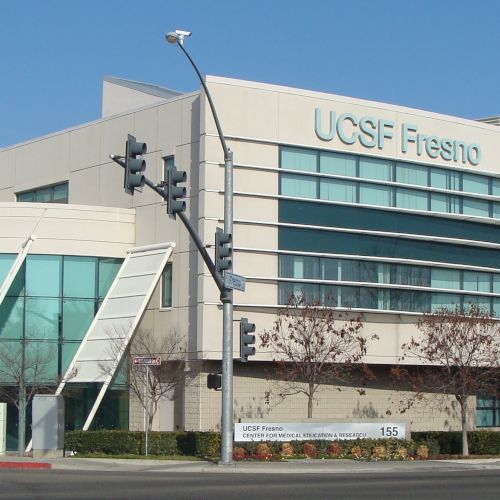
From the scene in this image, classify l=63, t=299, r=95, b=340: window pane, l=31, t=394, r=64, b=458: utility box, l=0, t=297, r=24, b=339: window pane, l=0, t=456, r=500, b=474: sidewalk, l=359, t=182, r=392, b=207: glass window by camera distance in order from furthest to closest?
l=359, t=182, r=392, b=207: glass window
l=63, t=299, r=95, b=340: window pane
l=0, t=297, r=24, b=339: window pane
l=31, t=394, r=64, b=458: utility box
l=0, t=456, r=500, b=474: sidewalk

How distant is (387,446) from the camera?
113ft

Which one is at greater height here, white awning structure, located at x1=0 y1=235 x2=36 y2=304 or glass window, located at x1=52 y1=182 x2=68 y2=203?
glass window, located at x1=52 y1=182 x2=68 y2=203

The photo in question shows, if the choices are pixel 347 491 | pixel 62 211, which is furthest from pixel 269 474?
pixel 62 211

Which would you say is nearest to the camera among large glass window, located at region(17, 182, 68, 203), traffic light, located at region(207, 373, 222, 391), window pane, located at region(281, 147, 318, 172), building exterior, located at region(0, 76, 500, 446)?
traffic light, located at region(207, 373, 222, 391)

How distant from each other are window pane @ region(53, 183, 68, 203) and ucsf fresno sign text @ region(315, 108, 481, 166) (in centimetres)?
1189

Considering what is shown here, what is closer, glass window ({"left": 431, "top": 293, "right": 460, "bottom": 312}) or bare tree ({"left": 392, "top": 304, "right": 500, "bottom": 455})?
bare tree ({"left": 392, "top": 304, "right": 500, "bottom": 455})

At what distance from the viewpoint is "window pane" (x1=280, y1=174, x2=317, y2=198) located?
4069cm

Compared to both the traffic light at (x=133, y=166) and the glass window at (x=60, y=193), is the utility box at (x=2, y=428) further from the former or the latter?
the traffic light at (x=133, y=166)

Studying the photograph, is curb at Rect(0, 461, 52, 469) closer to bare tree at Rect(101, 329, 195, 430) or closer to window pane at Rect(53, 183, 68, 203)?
bare tree at Rect(101, 329, 195, 430)

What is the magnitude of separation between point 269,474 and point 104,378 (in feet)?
38.8

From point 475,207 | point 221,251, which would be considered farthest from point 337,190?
point 221,251

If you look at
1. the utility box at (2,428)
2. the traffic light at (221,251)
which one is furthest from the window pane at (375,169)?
the utility box at (2,428)

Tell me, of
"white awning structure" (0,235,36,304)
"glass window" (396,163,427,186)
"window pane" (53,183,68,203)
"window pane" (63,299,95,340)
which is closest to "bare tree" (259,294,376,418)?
"glass window" (396,163,427,186)

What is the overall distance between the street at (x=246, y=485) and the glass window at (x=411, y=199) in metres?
15.8
